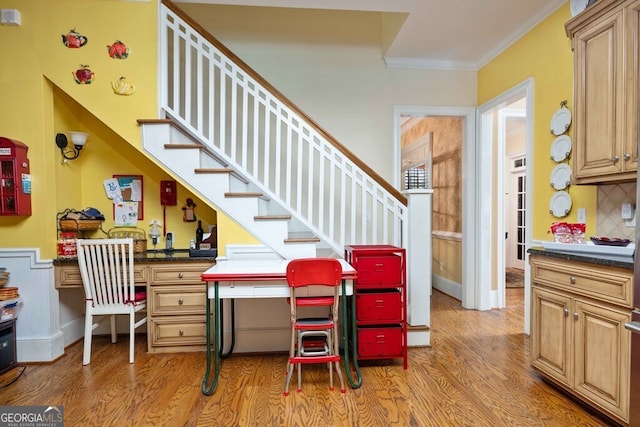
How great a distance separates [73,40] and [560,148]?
4147mm

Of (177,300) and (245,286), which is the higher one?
(245,286)

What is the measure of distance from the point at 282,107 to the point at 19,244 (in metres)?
2.44

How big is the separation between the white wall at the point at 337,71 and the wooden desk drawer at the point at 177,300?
2.29 m

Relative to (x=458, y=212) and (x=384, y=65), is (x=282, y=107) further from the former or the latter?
(x=458, y=212)

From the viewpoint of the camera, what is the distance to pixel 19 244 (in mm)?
2750

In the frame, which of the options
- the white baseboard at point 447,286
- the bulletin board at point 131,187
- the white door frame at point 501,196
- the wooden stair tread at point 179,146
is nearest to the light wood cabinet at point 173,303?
the bulletin board at point 131,187

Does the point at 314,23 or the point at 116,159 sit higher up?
the point at 314,23

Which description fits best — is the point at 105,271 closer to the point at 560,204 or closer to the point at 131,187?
the point at 131,187

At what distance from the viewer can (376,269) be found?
2650 mm

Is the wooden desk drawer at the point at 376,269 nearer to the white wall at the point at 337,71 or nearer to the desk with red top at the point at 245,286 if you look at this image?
the desk with red top at the point at 245,286

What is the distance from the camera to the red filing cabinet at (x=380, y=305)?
2.64 m

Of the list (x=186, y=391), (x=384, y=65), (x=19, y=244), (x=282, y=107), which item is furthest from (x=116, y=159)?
(x=384, y=65)

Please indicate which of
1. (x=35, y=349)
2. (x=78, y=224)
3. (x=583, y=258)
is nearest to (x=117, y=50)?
(x=78, y=224)

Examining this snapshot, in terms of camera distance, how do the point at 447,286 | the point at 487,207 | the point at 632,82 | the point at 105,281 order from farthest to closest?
the point at 447,286, the point at 487,207, the point at 105,281, the point at 632,82
